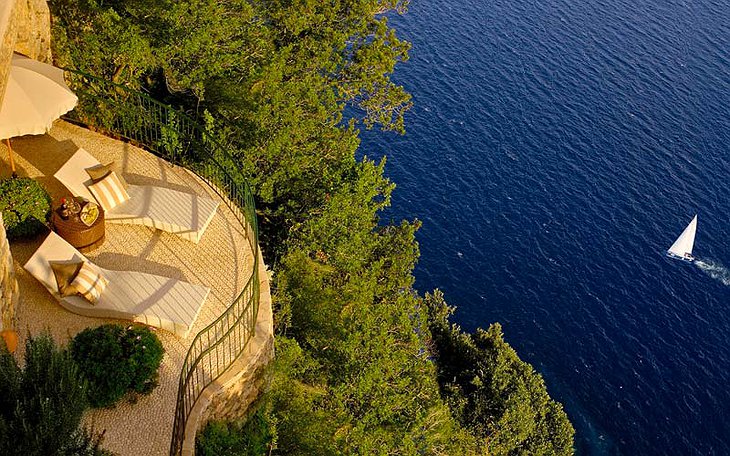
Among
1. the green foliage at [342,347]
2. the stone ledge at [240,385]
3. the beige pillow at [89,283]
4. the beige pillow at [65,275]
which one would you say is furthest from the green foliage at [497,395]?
the beige pillow at [65,275]

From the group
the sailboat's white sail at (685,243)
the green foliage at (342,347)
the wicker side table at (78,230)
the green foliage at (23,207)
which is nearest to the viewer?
the green foliage at (23,207)

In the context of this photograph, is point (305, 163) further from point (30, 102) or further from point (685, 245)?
point (685, 245)

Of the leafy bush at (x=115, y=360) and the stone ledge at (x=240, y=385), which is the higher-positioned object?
the leafy bush at (x=115, y=360)

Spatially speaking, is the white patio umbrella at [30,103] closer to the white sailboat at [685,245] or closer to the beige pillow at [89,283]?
the beige pillow at [89,283]

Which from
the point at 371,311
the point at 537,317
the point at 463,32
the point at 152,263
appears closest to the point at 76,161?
the point at 152,263

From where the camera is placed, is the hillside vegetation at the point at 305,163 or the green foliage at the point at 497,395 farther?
the green foliage at the point at 497,395

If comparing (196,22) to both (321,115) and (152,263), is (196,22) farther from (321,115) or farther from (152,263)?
(152,263)
